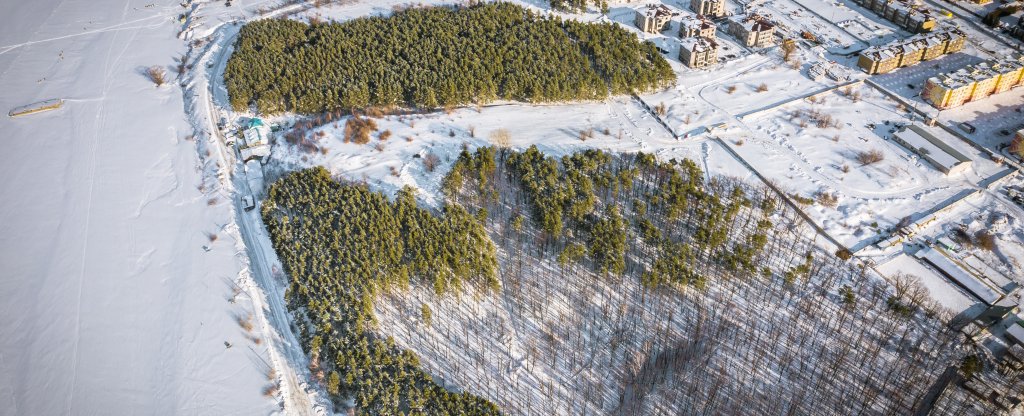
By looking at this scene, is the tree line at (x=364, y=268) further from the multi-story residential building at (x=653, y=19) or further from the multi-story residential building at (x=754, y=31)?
the multi-story residential building at (x=754, y=31)

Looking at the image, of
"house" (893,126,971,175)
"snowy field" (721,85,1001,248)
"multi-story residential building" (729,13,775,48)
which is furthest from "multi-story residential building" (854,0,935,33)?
"house" (893,126,971,175)

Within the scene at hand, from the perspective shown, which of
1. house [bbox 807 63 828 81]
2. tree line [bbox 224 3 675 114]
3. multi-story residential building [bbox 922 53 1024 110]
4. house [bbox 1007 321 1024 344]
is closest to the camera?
house [bbox 1007 321 1024 344]

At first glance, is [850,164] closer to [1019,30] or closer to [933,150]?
[933,150]

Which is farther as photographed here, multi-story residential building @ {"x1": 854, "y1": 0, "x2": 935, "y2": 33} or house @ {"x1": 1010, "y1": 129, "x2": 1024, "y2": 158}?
multi-story residential building @ {"x1": 854, "y1": 0, "x2": 935, "y2": 33}

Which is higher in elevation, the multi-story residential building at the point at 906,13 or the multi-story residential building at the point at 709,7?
the multi-story residential building at the point at 709,7

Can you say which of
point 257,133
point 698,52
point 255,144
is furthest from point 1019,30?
point 255,144

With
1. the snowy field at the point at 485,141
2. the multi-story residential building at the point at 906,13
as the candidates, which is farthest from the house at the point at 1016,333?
the multi-story residential building at the point at 906,13

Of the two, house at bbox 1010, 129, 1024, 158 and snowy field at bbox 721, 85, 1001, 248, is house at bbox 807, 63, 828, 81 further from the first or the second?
house at bbox 1010, 129, 1024, 158
